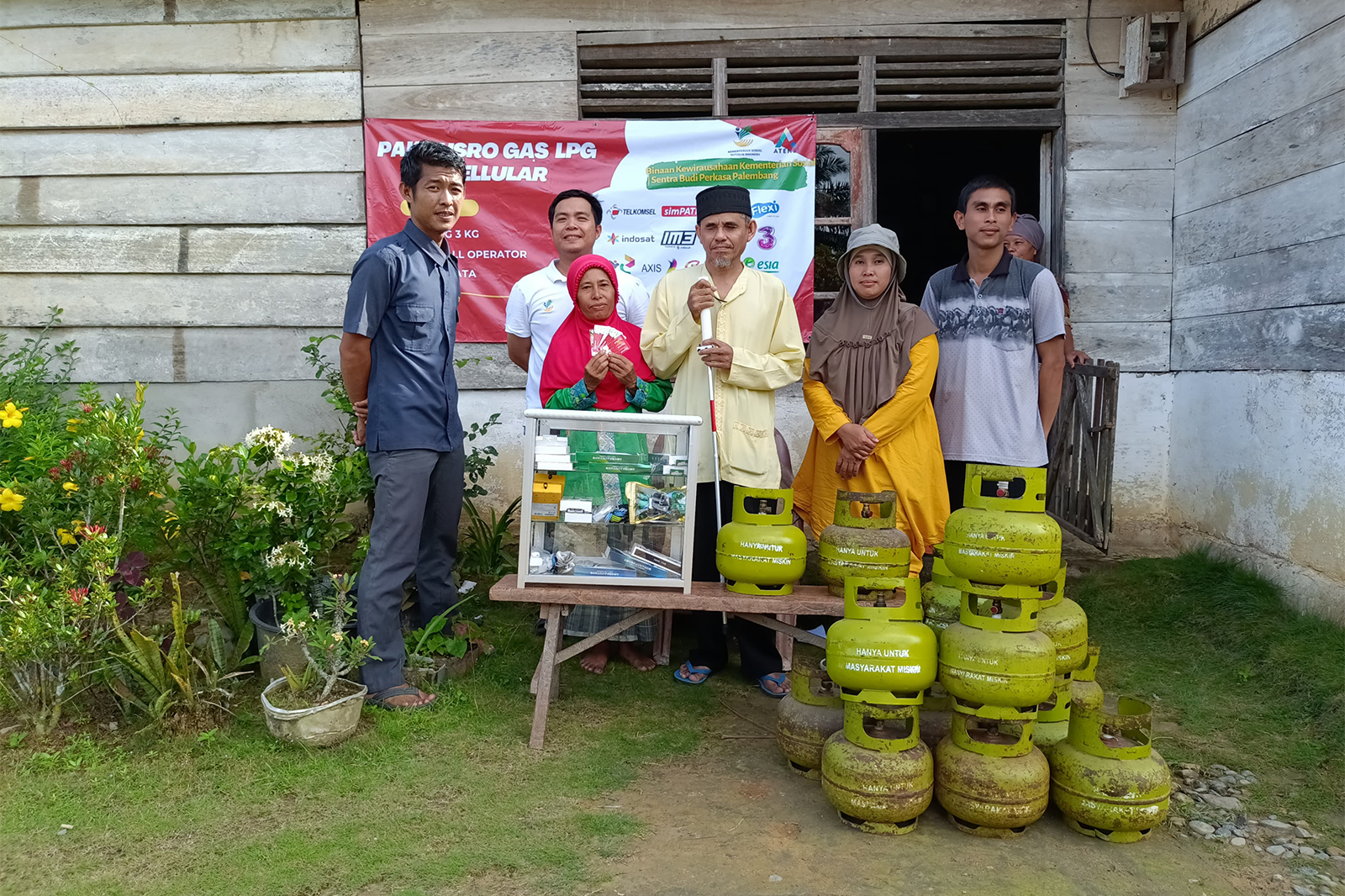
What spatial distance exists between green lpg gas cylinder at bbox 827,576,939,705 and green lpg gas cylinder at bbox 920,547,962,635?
35 centimetres

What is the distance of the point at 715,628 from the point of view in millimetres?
4016

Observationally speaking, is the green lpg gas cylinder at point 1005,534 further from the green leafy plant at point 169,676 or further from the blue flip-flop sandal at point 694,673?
the green leafy plant at point 169,676

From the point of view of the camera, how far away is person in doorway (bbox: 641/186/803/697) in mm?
3607

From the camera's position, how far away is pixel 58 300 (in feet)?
18.1

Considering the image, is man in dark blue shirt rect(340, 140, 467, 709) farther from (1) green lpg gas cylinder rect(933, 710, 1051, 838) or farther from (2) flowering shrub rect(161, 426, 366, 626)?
(1) green lpg gas cylinder rect(933, 710, 1051, 838)

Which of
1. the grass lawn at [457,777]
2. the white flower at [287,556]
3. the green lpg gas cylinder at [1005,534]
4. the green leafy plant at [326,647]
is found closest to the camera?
the grass lawn at [457,777]

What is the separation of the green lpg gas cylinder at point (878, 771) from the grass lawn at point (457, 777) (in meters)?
0.63

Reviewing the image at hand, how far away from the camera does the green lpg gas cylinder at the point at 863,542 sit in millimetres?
3184

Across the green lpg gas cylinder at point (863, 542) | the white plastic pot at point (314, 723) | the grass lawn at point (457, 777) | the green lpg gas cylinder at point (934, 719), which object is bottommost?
the grass lawn at point (457, 777)

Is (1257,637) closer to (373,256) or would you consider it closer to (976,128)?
(976,128)

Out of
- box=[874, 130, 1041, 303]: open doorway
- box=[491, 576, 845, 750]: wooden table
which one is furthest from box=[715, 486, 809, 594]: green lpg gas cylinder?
box=[874, 130, 1041, 303]: open doorway

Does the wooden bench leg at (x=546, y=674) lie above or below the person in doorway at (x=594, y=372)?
below

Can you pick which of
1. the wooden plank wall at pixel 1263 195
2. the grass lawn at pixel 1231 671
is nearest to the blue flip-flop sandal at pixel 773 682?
the grass lawn at pixel 1231 671

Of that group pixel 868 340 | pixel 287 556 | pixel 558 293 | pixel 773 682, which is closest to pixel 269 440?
pixel 287 556
